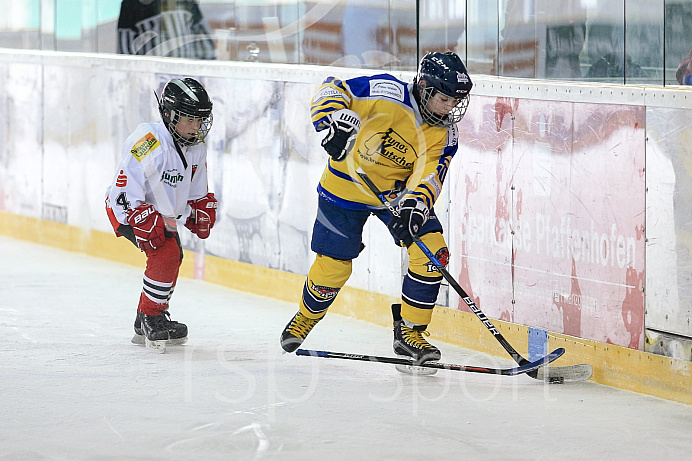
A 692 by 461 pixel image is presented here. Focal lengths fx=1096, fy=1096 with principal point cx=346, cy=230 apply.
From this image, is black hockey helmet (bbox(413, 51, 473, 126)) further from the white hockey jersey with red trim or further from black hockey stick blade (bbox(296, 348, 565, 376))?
the white hockey jersey with red trim

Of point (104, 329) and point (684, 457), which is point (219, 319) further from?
point (684, 457)

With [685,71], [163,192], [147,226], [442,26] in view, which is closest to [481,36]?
[442,26]

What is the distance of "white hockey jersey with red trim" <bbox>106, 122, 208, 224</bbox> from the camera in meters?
4.56

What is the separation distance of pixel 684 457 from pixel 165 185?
2414 mm

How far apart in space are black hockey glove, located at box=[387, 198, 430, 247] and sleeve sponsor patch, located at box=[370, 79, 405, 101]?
41 cm

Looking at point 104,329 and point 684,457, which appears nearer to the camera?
point 684,457

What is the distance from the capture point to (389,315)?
5301 millimetres

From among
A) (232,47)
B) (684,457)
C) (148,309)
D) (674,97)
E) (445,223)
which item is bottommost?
(684,457)

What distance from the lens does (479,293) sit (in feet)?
15.9

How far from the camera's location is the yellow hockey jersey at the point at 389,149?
13.7 ft

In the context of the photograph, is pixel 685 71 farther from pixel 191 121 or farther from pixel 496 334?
pixel 191 121

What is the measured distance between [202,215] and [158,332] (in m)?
0.54

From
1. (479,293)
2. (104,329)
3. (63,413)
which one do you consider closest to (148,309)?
(104,329)

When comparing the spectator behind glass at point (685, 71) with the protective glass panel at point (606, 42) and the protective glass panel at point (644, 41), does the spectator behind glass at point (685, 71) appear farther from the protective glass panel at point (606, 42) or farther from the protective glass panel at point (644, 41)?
the protective glass panel at point (606, 42)
